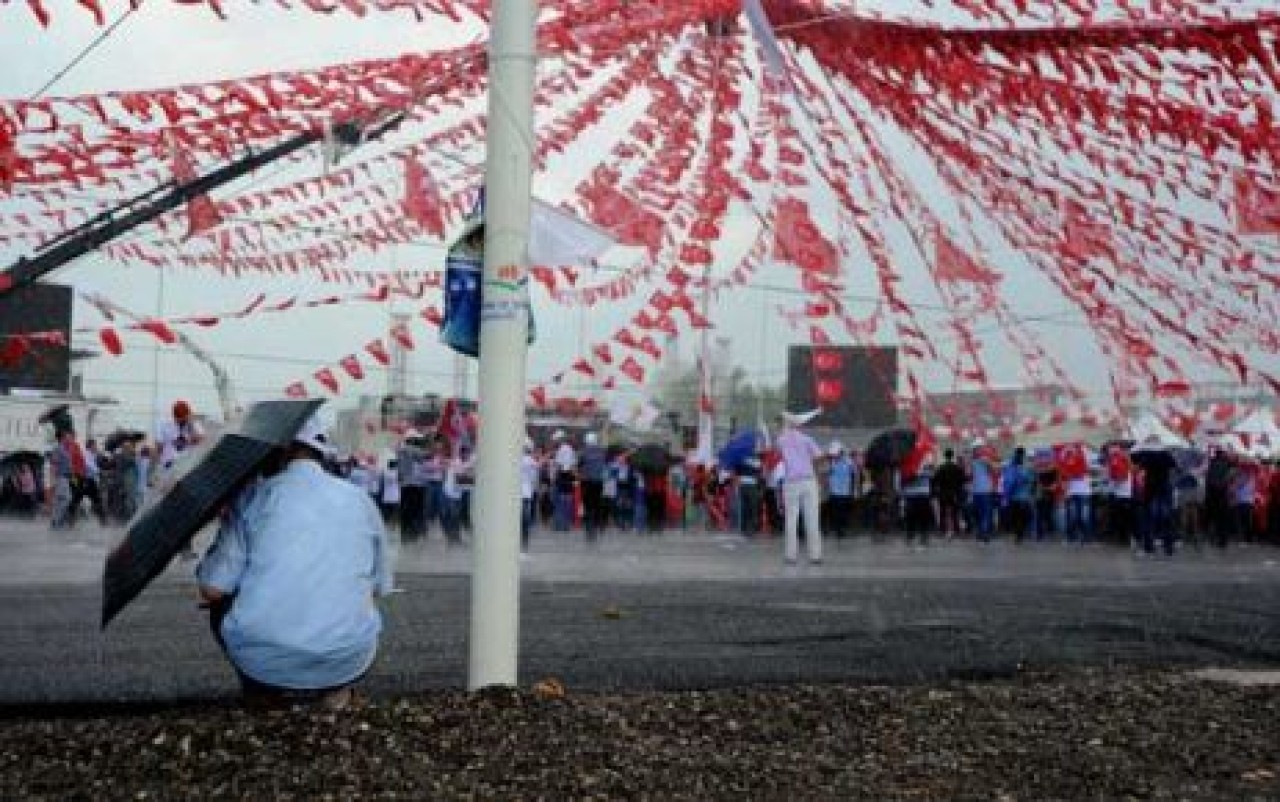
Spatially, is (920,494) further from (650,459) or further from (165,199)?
(165,199)

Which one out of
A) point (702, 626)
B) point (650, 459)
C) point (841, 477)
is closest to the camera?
point (702, 626)

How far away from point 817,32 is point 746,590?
24.7 feet

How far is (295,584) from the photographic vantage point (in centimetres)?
622

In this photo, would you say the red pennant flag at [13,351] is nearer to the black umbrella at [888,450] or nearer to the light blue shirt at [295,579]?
the light blue shirt at [295,579]

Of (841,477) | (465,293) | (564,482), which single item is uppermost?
(465,293)

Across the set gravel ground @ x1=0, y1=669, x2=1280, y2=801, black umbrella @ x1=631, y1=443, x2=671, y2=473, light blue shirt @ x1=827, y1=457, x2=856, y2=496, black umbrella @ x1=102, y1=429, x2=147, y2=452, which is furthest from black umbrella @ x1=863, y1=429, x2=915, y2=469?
gravel ground @ x1=0, y1=669, x2=1280, y2=801

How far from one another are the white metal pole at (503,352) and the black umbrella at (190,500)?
31.0 inches

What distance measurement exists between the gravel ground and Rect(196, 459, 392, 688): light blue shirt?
0.23 metres

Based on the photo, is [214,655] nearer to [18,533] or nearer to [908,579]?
[908,579]

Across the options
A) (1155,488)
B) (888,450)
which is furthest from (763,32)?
(888,450)

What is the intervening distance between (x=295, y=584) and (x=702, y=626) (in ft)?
18.9

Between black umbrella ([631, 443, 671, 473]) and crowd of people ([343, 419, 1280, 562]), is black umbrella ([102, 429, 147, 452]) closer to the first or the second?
crowd of people ([343, 419, 1280, 562])

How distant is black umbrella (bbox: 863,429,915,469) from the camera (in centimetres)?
3066

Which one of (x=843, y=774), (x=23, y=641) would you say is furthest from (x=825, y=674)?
(x=23, y=641)
